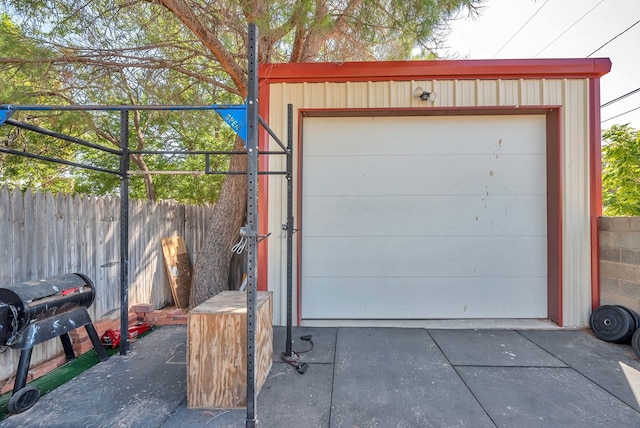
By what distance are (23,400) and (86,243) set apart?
5.31 feet

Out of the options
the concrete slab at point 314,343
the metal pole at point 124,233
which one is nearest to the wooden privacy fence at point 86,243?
the metal pole at point 124,233

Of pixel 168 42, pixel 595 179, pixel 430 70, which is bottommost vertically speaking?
pixel 595 179

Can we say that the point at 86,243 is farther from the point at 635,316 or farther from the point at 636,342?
the point at 635,316

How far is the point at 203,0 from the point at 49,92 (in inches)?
99.3

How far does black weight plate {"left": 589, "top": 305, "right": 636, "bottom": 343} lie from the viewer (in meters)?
2.93

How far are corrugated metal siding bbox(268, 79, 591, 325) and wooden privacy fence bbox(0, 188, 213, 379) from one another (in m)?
1.93

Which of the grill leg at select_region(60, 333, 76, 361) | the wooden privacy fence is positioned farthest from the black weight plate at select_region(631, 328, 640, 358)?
the wooden privacy fence

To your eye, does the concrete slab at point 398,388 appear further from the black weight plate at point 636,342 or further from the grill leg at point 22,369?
Answer: the grill leg at point 22,369

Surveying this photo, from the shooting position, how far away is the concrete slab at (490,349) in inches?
103

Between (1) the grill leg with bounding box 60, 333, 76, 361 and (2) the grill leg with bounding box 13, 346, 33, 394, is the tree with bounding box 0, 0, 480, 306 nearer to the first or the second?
(1) the grill leg with bounding box 60, 333, 76, 361

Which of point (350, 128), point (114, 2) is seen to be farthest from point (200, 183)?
point (350, 128)

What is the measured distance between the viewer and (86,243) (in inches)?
124

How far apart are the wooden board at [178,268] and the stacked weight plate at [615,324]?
5.38 m

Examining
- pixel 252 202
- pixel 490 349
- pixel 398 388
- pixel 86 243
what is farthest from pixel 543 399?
pixel 86 243
